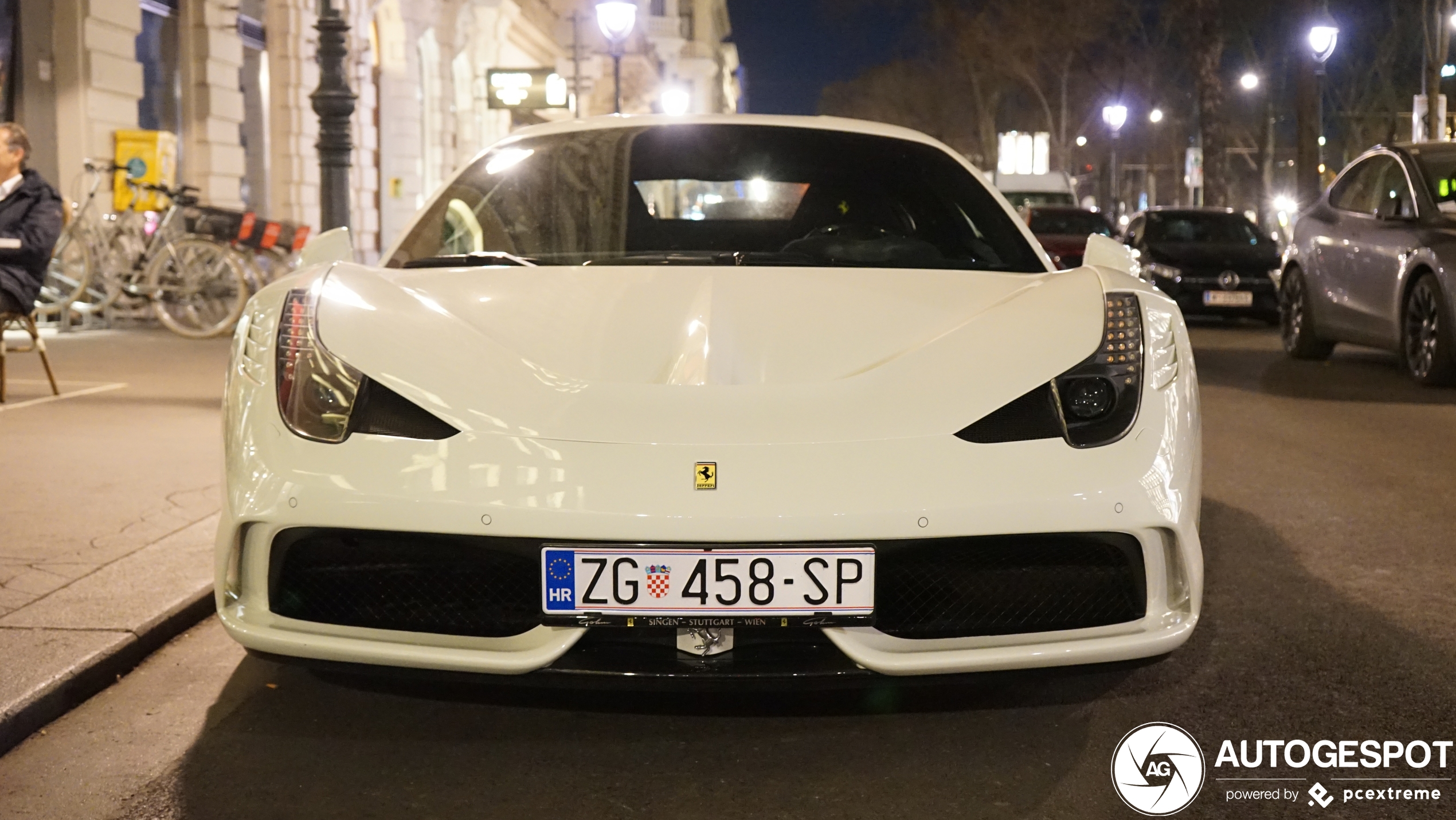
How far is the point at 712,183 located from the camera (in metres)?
5.09

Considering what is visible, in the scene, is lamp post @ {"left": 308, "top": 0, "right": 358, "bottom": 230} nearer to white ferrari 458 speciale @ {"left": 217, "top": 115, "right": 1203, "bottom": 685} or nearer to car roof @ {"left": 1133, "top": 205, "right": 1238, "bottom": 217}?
white ferrari 458 speciale @ {"left": 217, "top": 115, "right": 1203, "bottom": 685}

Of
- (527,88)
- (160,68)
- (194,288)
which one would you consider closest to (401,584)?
(194,288)

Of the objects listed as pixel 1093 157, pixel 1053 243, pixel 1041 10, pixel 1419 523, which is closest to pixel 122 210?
pixel 1053 243

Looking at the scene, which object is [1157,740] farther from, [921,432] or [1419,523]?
[1419,523]

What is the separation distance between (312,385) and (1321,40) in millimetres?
24081

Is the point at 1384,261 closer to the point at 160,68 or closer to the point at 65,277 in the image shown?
the point at 65,277

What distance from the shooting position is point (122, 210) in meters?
15.9

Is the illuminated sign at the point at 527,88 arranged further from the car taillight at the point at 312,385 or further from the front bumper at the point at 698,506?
the front bumper at the point at 698,506

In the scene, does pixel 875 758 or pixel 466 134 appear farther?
pixel 466 134

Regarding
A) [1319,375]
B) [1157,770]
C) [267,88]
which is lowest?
[1157,770]

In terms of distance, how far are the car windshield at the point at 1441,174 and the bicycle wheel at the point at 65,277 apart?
10.6 meters

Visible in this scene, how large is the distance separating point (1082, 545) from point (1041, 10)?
5322cm

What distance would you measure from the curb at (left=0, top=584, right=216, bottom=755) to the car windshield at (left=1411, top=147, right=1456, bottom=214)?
9193 millimetres

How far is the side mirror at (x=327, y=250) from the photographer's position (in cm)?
419
